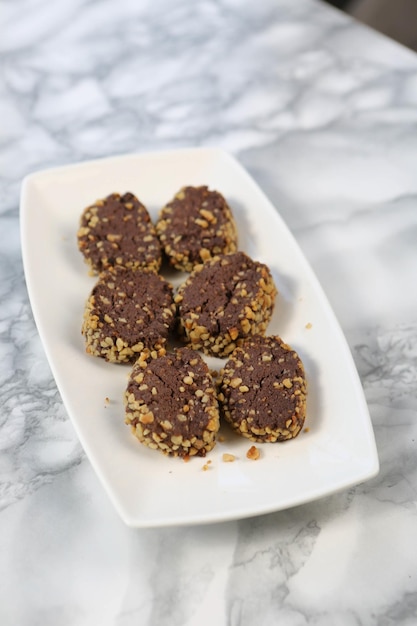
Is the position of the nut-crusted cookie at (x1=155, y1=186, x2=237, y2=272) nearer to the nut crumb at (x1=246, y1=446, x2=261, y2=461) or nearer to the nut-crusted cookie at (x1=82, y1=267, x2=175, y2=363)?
the nut-crusted cookie at (x1=82, y1=267, x2=175, y2=363)

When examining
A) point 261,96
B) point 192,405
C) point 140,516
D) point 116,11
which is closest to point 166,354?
point 192,405

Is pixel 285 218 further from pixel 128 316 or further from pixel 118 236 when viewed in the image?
pixel 128 316

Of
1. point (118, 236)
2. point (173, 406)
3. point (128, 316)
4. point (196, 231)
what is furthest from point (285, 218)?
point (173, 406)

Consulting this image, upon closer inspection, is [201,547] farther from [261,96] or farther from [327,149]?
[261,96]

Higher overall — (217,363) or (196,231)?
(196,231)

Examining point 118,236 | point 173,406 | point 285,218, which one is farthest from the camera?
point 285,218

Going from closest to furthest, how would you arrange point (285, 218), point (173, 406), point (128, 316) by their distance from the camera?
point (173, 406)
point (128, 316)
point (285, 218)

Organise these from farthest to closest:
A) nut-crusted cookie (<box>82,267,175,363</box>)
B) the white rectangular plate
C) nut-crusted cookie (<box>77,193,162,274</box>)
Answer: nut-crusted cookie (<box>77,193,162,274</box>), nut-crusted cookie (<box>82,267,175,363</box>), the white rectangular plate

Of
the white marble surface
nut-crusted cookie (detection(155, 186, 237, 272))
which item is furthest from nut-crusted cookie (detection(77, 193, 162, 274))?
the white marble surface
